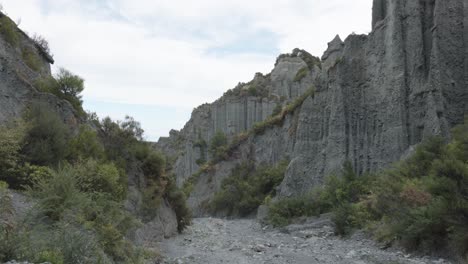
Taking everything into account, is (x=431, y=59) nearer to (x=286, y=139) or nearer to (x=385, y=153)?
(x=385, y=153)

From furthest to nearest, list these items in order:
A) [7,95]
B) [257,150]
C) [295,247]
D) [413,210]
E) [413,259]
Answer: [257,150]
[295,247]
[7,95]
[413,210]
[413,259]

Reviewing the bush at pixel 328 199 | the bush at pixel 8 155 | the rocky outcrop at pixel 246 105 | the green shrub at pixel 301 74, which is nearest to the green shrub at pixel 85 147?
the bush at pixel 8 155

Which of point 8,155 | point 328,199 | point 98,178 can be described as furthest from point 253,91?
point 8,155

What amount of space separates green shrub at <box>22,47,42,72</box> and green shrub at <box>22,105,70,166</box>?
802 cm

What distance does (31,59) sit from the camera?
26.2 m

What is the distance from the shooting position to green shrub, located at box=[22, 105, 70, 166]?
16.8 meters

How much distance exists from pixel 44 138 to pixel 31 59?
1032 centimetres

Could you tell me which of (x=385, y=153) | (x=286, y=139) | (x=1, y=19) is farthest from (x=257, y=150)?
(x=1, y=19)

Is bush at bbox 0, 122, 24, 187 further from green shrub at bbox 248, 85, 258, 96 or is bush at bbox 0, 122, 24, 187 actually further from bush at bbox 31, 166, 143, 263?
green shrub at bbox 248, 85, 258, 96

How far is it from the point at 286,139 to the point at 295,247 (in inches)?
1275

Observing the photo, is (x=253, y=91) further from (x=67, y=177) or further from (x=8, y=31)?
(x=67, y=177)

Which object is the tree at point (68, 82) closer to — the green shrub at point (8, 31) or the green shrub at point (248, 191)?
the green shrub at point (8, 31)

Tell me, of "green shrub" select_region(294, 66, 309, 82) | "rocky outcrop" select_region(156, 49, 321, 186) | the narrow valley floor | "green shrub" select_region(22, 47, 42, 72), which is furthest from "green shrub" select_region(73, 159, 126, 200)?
"green shrub" select_region(294, 66, 309, 82)

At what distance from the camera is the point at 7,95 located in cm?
1955
